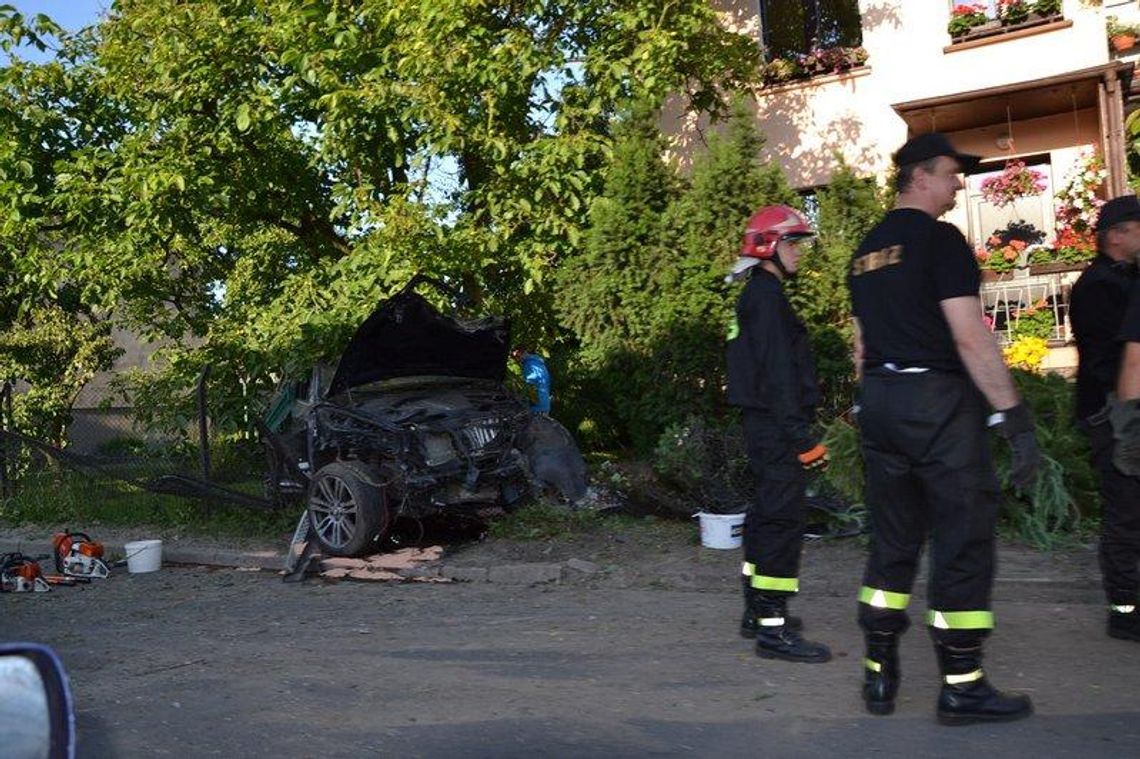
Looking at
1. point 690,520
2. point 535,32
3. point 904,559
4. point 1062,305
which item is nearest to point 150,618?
point 690,520

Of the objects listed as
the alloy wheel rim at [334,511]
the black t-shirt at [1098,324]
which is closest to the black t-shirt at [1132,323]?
the black t-shirt at [1098,324]

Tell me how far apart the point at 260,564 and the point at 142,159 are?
438cm

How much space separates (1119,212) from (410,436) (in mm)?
5353

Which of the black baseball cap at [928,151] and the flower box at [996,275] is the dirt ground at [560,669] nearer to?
the black baseball cap at [928,151]

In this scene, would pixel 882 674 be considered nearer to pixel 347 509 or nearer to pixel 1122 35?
pixel 347 509

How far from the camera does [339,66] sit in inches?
437

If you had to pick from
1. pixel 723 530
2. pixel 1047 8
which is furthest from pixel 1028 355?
pixel 1047 8

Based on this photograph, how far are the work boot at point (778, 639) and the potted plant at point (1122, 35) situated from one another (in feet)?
38.1

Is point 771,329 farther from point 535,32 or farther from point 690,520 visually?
point 535,32

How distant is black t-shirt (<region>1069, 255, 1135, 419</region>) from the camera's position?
5.44 m

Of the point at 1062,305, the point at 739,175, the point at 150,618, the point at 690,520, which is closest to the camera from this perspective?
the point at 150,618

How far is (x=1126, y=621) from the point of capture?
5.33 meters

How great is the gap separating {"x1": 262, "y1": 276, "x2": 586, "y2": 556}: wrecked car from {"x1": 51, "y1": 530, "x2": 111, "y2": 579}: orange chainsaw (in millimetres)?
1537

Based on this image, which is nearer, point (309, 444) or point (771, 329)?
point (771, 329)
